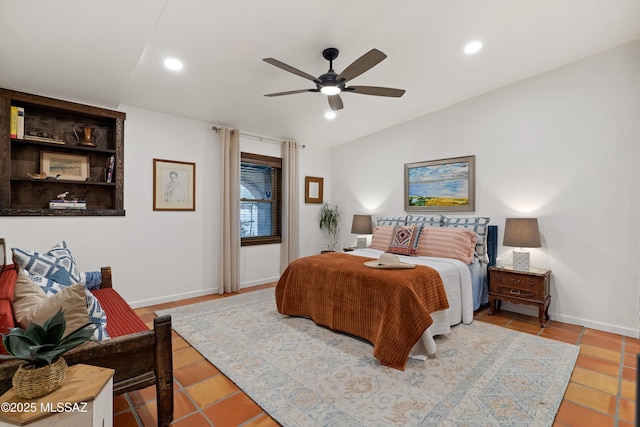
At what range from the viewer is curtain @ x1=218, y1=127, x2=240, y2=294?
14.4 ft

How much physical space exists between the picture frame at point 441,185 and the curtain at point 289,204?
6.12 feet

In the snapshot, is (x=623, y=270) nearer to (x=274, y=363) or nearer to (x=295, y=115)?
(x=274, y=363)

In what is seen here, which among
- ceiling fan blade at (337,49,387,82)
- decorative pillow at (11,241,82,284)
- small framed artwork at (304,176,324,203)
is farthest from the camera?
small framed artwork at (304,176,324,203)

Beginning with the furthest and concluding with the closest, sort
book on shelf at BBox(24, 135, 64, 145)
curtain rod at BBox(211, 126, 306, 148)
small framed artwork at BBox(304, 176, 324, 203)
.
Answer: small framed artwork at BBox(304, 176, 324, 203), curtain rod at BBox(211, 126, 306, 148), book on shelf at BBox(24, 135, 64, 145)

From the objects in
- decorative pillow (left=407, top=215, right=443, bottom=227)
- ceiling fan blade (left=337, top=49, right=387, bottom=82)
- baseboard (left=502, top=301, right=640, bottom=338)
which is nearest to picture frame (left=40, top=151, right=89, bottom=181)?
ceiling fan blade (left=337, top=49, right=387, bottom=82)

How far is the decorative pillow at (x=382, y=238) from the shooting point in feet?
13.8

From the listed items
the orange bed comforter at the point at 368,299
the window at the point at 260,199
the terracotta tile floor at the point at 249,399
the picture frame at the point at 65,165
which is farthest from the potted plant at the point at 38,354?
the window at the point at 260,199

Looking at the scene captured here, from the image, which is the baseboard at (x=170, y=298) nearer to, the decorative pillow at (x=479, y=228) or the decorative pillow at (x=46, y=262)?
the decorative pillow at (x=46, y=262)

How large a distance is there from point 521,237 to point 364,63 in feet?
8.40

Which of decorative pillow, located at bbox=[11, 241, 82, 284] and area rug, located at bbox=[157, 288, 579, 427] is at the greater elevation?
decorative pillow, located at bbox=[11, 241, 82, 284]

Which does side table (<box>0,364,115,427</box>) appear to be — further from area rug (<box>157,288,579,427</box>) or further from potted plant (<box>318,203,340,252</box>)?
potted plant (<box>318,203,340,252</box>)

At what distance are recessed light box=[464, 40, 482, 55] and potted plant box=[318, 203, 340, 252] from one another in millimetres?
3425

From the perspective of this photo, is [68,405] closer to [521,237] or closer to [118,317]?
[118,317]

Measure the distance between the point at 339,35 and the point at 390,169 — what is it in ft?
8.74
